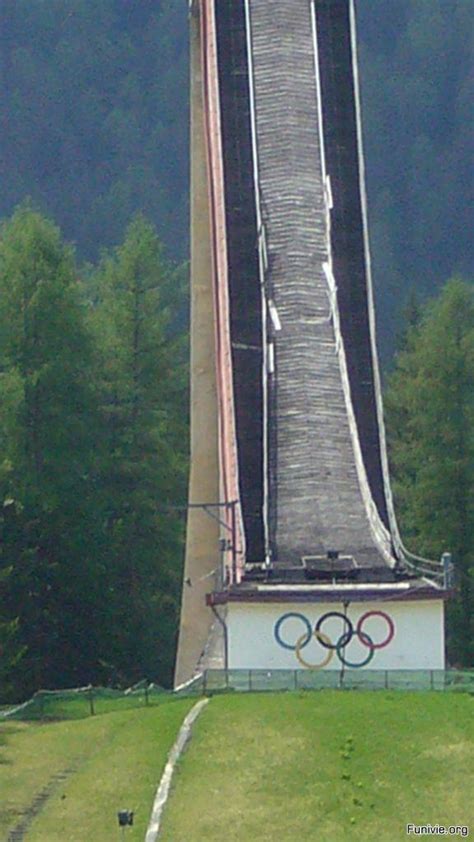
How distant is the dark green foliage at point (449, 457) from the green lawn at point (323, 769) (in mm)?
16606

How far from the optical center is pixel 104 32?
428 ft

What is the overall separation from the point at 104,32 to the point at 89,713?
100571 mm

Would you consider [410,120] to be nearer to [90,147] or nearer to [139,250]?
[90,147]

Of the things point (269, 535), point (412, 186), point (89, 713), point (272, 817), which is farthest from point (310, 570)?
point (412, 186)

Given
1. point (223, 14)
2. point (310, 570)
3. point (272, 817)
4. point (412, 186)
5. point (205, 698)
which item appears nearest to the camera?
point (272, 817)

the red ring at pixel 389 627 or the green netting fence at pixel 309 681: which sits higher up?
the red ring at pixel 389 627

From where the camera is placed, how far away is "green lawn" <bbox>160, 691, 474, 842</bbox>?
84.1 ft

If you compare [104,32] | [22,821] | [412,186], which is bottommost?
[22,821]

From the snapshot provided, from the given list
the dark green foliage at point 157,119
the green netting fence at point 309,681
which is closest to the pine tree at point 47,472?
the green netting fence at point 309,681

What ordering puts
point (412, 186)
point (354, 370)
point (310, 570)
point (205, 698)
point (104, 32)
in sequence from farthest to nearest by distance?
1. point (104, 32)
2. point (412, 186)
3. point (354, 370)
4. point (310, 570)
5. point (205, 698)

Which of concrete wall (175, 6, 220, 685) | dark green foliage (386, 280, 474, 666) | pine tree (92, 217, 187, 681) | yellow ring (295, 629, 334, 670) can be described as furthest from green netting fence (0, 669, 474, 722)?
dark green foliage (386, 280, 474, 666)

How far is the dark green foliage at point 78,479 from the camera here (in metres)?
45.8

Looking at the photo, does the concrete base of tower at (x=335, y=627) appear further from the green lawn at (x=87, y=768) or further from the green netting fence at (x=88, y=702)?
the green lawn at (x=87, y=768)

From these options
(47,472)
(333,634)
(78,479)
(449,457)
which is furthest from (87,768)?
(449,457)
